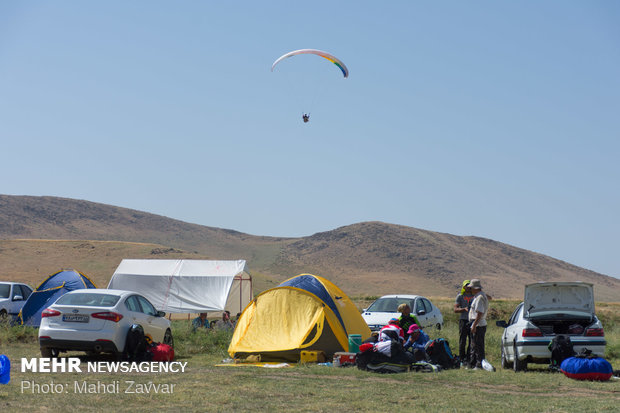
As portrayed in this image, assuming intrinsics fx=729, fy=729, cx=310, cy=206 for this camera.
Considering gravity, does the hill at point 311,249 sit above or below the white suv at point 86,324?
above

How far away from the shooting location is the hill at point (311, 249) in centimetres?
7350

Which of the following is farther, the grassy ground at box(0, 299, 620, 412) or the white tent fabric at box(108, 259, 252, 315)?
the white tent fabric at box(108, 259, 252, 315)

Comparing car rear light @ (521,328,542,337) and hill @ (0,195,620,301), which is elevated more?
hill @ (0,195,620,301)

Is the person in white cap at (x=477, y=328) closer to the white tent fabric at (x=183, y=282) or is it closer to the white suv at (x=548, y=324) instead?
the white suv at (x=548, y=324)

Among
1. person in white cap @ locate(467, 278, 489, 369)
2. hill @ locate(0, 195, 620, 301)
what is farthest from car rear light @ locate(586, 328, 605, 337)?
hill @ locate(0, 195, 620, 301)

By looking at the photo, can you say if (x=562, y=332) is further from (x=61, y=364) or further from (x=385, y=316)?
(x=61, y=364)

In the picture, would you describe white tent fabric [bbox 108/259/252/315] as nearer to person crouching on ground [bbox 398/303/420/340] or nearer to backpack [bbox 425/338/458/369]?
person crouching on ground [bbox 398/303/420/340]

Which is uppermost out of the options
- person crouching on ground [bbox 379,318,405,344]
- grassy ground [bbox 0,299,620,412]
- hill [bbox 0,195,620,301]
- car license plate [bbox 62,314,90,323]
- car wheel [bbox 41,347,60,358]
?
hill [bbox 0,195,620,301]

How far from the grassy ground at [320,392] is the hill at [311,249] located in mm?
55651

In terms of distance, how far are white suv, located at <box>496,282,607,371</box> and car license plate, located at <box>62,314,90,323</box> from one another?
7.65 m

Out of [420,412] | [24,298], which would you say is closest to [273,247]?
[24,298]

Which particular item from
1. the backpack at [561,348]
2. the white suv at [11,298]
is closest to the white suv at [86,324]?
the backpack at [561,348]

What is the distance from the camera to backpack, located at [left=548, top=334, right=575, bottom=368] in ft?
41.1

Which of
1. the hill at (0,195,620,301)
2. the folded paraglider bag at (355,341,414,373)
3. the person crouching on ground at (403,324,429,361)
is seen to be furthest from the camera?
the hill at (0,195,620,301)
